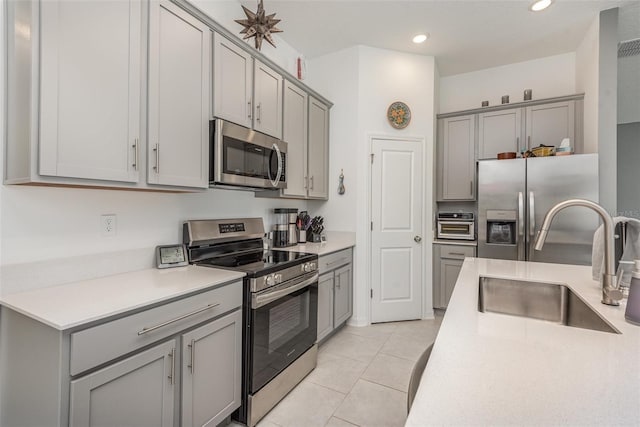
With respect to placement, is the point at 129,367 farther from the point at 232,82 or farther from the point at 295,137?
the point at 295,137

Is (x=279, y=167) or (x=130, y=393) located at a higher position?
(x=279, y=167)

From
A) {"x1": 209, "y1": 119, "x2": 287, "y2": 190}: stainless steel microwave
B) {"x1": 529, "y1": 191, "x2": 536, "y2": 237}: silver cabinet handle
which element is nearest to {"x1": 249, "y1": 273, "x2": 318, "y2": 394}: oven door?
{"x1": 209, "y1": 119, "x2": 287, "y2": 190}: stainless steel microwave

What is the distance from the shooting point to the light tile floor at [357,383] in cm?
181

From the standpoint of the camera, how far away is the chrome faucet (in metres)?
1.09

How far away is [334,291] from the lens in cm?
280

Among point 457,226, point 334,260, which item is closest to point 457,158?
point 457,226

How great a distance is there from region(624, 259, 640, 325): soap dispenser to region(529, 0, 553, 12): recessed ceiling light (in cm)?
270

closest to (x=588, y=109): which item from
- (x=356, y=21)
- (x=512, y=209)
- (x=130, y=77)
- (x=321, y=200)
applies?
(x=512, y=209)

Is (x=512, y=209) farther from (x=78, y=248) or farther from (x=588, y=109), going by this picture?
(x=78, y=248)

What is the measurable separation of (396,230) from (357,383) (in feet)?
5.47

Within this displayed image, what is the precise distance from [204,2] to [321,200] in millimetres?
2042

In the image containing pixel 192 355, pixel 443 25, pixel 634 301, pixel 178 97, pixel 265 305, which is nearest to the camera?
pixel 634 301

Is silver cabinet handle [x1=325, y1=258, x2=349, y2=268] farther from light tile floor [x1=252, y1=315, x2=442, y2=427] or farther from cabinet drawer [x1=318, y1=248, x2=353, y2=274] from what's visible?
light tile floor [x1=252, y1=315, x2=442, y2=427]

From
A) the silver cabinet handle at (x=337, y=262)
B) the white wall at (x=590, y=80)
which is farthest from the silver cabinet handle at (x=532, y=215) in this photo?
the silver cabinet handle at (x=337, y=262)
